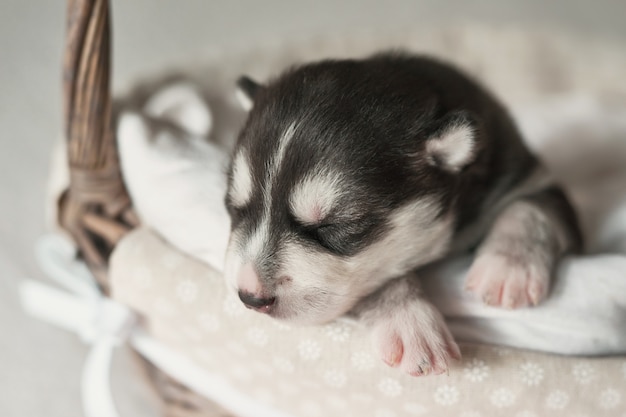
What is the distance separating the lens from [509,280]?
137cm

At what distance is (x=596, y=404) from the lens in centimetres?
123

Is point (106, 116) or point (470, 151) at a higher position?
point (470, 151)

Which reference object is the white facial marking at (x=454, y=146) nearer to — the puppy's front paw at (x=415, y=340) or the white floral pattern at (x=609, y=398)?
the puppy's front paw at (x=415, y=340)

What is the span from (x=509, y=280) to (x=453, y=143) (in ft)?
1.01

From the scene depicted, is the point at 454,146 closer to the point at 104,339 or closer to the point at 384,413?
the point at 384,413

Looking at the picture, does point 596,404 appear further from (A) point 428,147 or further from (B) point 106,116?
(B) point 106,116

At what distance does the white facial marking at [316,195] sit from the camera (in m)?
1.27

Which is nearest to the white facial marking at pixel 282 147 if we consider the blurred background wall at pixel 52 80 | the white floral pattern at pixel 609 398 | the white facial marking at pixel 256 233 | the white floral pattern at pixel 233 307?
the white facial marking at pixel 256 233

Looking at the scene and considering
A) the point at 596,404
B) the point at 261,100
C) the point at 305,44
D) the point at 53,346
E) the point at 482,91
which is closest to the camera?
the point at 596,404

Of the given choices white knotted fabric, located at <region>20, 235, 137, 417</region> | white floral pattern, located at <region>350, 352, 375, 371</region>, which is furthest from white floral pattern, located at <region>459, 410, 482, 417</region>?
white knotted fabric, located at <region>20, 235, 137, 417</region>

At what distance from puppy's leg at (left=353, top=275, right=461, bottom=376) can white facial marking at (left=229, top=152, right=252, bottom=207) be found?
0.33m

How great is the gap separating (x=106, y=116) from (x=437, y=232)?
0.88 m

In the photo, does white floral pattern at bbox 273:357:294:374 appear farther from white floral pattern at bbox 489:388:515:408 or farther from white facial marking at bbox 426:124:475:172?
white facial marking at bbox 426:124:475:172

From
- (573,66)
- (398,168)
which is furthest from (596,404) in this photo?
(573,66)
